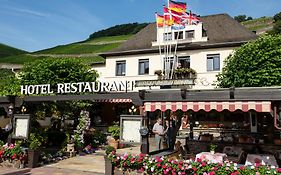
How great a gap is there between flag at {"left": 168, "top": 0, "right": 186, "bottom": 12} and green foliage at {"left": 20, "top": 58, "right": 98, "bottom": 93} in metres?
10.3

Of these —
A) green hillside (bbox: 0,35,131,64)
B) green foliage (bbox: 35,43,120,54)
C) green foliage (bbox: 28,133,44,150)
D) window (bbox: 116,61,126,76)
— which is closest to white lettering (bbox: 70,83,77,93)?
green foliage (bbox: 28,133,44,150)

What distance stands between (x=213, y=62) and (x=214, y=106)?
18528 mm

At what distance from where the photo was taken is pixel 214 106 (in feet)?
30.2

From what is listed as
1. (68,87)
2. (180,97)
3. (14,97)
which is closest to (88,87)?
(68,87)

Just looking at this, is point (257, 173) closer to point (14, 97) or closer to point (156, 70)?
point (14, 97)

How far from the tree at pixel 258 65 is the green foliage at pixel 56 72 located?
44.6ft

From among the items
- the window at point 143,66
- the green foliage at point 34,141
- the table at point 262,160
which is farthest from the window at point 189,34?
the table at point 262,160

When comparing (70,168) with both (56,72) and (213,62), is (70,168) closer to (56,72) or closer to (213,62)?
(56,72)

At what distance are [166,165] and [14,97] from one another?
8.25 m

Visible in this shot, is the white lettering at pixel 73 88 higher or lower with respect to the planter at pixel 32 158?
higher

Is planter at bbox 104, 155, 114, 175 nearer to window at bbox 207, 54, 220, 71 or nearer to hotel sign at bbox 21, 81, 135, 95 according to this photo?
hotel sign at bbox 21, 81, 135, 95

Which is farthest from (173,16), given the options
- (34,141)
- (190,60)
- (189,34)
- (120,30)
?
(120,30)

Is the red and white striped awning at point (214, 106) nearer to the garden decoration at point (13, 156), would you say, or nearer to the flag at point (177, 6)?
the garden decoration at point (13, 156)

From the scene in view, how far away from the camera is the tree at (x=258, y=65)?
19750 millimetres
